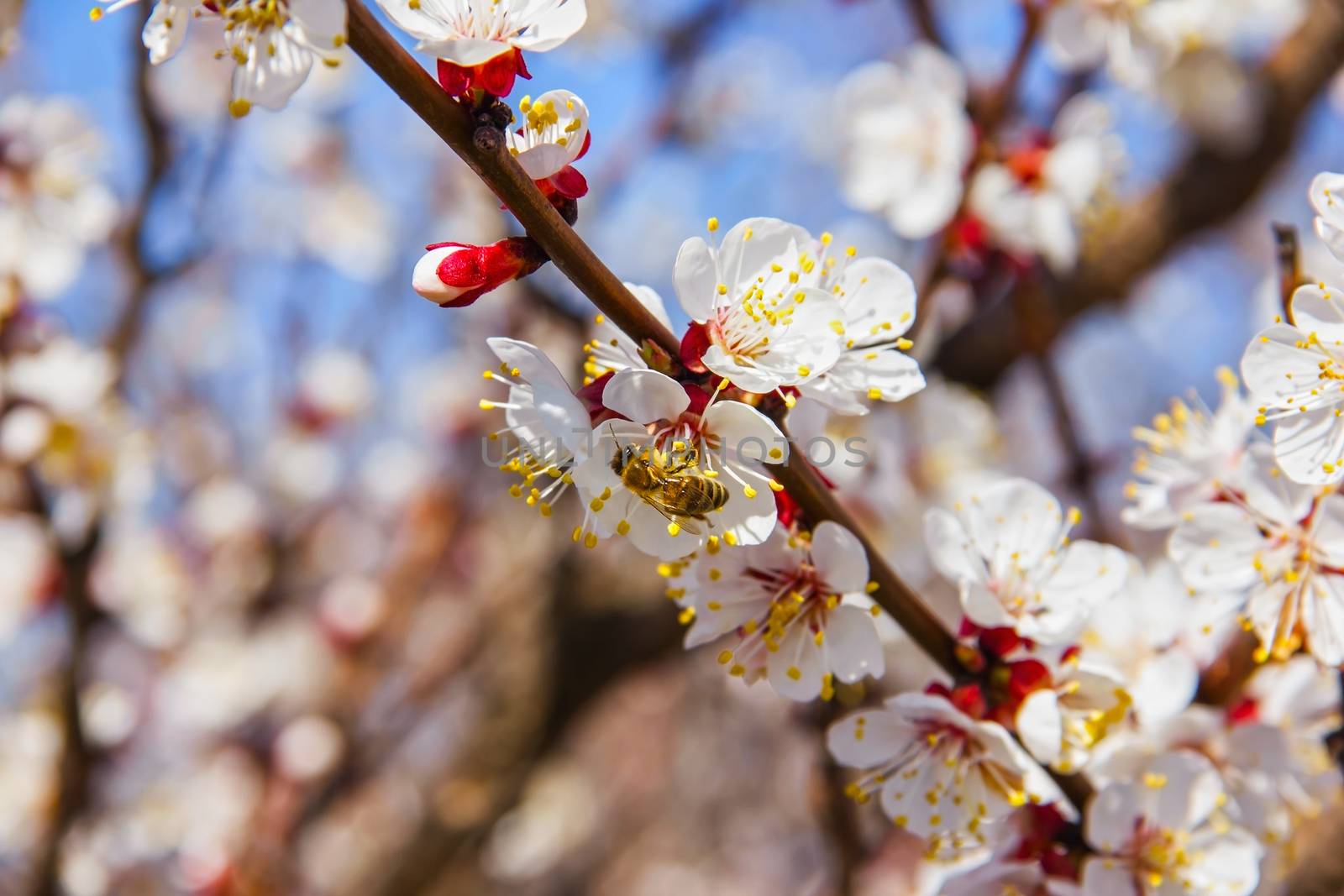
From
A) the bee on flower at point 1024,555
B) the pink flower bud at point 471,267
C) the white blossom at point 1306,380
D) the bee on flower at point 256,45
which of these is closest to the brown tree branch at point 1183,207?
the bee on flower at point 1024,555

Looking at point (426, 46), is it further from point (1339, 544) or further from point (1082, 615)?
point (1339, 544)

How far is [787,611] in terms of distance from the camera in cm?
113

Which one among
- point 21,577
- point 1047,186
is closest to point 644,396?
point 1047,186

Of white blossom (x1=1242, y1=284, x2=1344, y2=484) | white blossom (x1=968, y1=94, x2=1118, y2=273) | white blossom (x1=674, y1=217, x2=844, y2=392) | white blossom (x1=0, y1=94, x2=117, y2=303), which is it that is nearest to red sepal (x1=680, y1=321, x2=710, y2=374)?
white blossom (x1=674, y1=217, x2=844, y2=392)

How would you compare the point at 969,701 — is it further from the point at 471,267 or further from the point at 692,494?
the point at 471,267

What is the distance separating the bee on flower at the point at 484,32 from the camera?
0.88 m

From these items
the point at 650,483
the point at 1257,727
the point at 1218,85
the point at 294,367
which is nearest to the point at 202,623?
the point at 294,367

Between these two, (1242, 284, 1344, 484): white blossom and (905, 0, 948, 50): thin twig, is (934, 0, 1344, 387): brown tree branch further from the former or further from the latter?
(1242, 284, 1344, 484): white blossom

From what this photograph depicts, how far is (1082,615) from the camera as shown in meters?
1.18

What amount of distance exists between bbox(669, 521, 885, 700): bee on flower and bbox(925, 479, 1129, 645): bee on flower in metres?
0.17

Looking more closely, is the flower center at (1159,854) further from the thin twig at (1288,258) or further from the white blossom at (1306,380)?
the thin twig at (1288,258)

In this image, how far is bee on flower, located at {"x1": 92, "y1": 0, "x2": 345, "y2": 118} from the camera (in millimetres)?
935

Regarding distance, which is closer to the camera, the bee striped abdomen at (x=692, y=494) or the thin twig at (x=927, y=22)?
the bee striped abdomen at (x=692, y=494)

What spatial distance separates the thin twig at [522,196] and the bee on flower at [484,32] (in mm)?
33
